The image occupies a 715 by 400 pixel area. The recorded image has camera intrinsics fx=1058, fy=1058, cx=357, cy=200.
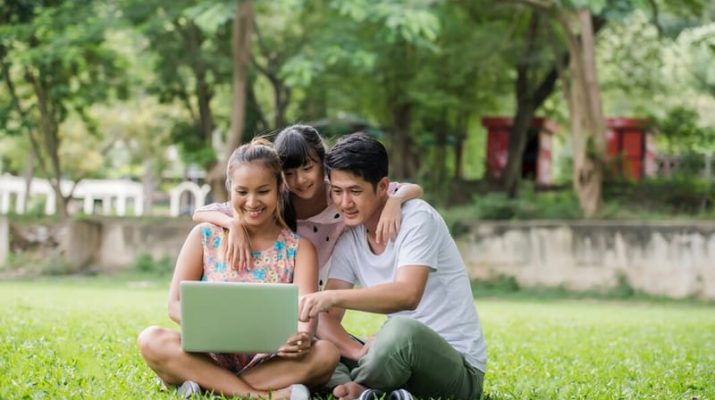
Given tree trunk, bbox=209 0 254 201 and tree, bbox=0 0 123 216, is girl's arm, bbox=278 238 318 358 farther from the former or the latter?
tree trunk, bbox=209 0 254 201

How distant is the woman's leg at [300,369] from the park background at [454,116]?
7.95 meters

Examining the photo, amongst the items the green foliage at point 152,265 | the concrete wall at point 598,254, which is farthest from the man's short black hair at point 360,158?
the green foliage at point 152,265

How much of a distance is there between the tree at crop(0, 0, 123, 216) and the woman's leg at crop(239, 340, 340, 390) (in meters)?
16.1

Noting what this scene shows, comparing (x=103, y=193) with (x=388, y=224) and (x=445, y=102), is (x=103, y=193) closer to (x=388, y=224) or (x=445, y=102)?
(x=445, y=102)

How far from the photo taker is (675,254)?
1948 cm

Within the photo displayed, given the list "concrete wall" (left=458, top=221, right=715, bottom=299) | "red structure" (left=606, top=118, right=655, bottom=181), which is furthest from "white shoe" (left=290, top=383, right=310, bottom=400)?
"red structure" (left=606, top=118, right=655, bottom=181)

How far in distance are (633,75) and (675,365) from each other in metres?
18.5

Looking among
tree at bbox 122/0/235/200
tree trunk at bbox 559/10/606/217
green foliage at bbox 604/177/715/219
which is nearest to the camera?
tree trunk at bbox 559/10/606/217

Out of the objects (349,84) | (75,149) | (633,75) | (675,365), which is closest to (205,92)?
(349,84)

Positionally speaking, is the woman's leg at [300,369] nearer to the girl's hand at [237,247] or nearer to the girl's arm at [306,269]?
the girl's arm at [306,269]

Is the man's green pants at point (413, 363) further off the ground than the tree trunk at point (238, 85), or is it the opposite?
the tree trunk at point (238, 85)

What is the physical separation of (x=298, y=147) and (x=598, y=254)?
50.4 feet

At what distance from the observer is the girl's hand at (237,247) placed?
514 cm

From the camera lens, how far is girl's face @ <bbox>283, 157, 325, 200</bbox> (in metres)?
5.48
